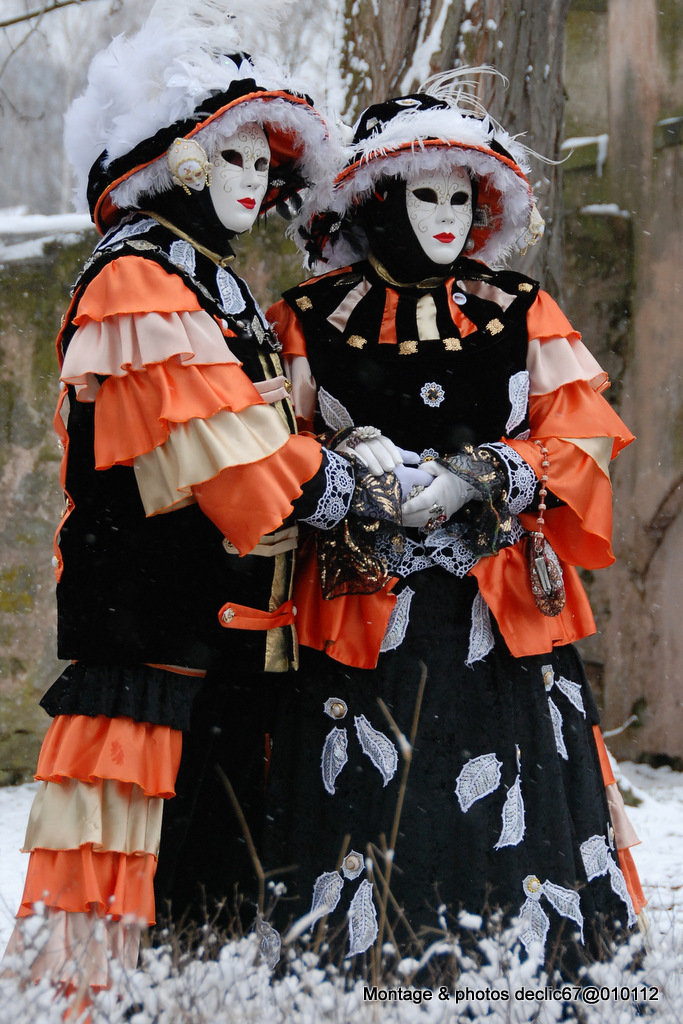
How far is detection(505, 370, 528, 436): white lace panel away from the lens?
2.47 m

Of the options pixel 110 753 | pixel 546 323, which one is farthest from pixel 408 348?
pixel 110 753

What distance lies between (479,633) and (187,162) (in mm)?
1221

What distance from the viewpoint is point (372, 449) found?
7.40ft

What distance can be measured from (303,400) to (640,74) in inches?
134

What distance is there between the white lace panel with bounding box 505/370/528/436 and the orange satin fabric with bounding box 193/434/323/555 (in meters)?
0.67

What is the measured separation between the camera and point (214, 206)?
2.31 meters

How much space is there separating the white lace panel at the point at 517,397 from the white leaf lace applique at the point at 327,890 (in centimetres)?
111

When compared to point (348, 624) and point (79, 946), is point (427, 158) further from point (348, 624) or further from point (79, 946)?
point (79, 946)

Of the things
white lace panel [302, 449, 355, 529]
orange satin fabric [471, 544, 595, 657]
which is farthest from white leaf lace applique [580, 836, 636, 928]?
white lace panel [302, 449, 355, 529]

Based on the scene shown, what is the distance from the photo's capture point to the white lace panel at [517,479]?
2293mm

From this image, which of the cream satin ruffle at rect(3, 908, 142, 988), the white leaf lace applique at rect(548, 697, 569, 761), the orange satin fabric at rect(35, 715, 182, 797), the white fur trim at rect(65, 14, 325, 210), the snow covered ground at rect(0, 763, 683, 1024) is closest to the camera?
the snow covered ground at rect(0, 763, 683, 1024)

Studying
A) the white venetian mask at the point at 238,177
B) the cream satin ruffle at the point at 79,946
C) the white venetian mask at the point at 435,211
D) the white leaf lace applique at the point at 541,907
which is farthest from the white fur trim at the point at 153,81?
the white leaf lace applique at the point at 541,907

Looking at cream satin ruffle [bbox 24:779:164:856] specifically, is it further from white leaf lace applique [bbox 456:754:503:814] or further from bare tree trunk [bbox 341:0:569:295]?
bare tree trunk [bbox 341:0:569:295]

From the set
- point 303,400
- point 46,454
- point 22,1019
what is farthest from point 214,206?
point 46,454
